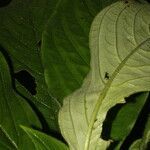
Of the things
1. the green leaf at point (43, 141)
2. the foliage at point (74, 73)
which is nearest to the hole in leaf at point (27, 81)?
the foliage at point (74, 73)

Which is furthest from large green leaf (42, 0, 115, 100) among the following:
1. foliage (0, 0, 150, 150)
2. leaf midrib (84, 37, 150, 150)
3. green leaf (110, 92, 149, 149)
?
leaf midrib (84, 37, 150, 150)

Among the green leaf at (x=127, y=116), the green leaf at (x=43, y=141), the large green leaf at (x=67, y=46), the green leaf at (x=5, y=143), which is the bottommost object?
the green leaf at (x=127, y=116)

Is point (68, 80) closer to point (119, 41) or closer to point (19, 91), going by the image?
point (19, 91)

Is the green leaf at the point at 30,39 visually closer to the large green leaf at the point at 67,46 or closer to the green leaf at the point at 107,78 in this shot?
the large green leaf at the point at 67,46

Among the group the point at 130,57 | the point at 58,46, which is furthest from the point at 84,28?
the point at 130,57

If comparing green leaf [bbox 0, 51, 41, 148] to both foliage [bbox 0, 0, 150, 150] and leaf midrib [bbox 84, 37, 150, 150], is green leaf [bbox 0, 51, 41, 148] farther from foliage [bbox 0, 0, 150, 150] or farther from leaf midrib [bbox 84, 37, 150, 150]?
leaf midrib [bbox 84, 37, 150, 150]

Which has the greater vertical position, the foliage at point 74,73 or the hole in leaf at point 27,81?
the foliage at point 74,73

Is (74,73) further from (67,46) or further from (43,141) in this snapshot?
(43,141)
